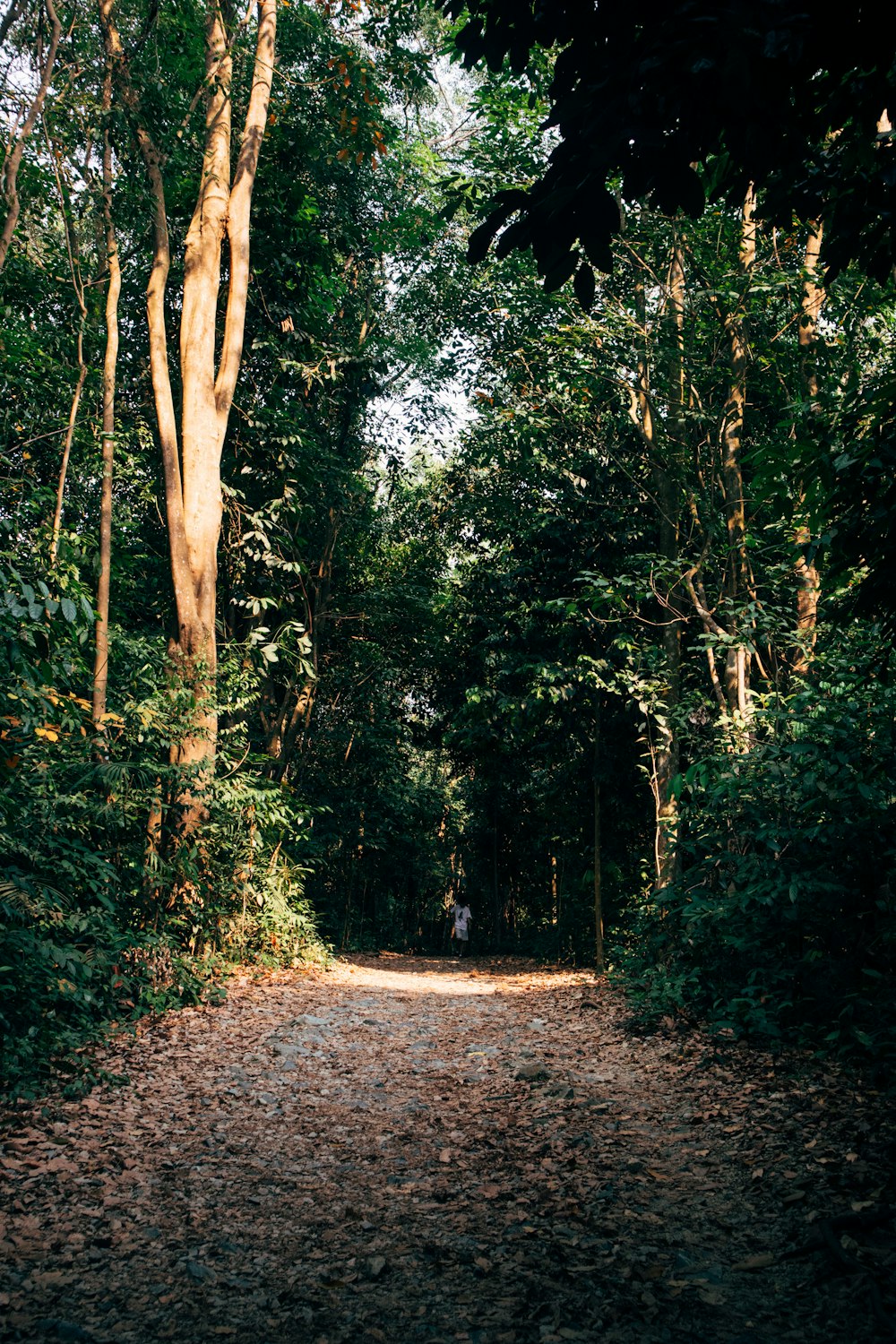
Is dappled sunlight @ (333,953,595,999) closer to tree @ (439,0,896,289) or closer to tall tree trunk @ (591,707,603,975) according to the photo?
tall tree trunk @ (591,707,603,975)

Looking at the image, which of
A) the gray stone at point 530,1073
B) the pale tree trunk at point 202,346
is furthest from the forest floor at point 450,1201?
the pale tree trunk at point 202,346

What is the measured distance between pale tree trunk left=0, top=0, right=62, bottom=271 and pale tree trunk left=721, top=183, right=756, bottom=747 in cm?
681

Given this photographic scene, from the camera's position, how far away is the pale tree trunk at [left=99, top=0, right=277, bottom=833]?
31.9 feet

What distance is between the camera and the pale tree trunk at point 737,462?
30.6 ft

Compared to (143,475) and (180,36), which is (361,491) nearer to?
(143,475)

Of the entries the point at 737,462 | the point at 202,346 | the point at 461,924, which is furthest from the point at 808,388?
the point at 461,924

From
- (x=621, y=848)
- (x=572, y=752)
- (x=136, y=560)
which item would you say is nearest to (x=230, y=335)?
(x=136, y=560)

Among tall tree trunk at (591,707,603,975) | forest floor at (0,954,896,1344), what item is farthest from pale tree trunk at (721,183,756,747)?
forest floor at (0,954,896,1344)

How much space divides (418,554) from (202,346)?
1057 cm

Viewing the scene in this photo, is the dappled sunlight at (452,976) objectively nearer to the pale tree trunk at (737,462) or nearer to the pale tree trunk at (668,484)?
the pale tree trunk at (668,484)

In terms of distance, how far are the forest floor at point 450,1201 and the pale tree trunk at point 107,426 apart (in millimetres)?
3404

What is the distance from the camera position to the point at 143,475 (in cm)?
1274

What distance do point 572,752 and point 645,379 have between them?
23.0 ft

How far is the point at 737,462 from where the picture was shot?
9.35 m
